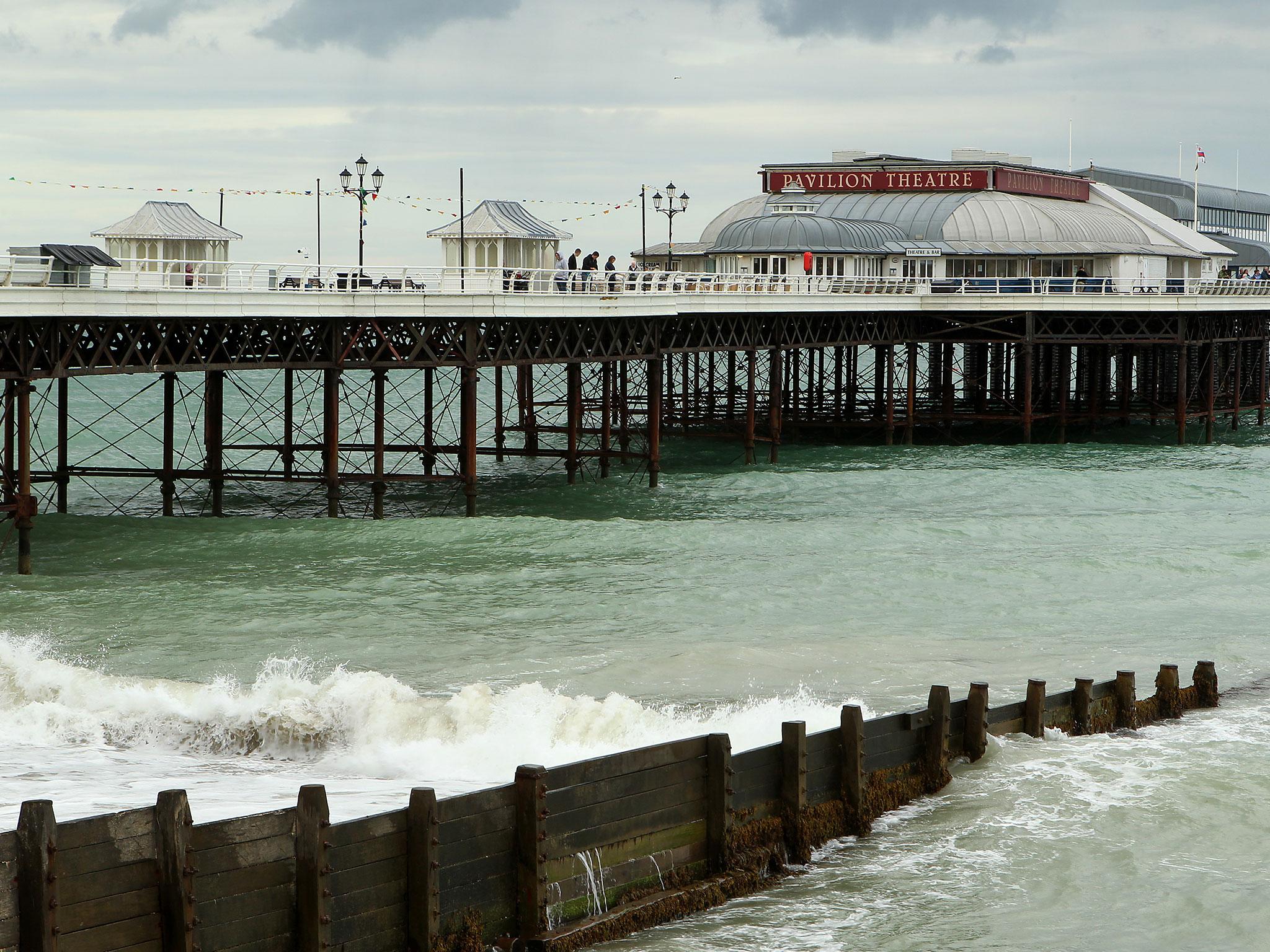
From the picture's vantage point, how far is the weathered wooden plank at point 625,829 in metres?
13.4

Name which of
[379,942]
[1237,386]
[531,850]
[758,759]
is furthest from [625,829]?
[1237,386]

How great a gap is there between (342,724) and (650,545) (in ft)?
50.6

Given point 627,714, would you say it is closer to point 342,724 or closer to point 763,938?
point 342,724

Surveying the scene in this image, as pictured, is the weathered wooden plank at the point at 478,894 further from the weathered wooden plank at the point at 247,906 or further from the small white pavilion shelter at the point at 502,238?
the small white pavilion shelter at the point at 502,238

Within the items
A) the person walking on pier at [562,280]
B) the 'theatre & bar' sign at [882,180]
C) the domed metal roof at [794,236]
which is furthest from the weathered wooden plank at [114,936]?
the 'theatre & bar' sign at [882,180]

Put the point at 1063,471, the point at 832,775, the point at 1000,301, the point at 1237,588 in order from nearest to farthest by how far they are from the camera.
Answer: the point at 832,775, the point at 1237,588, the point at 1063,471, the point at 1000,301

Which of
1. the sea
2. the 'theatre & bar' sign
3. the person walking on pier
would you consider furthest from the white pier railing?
the 'theatre & bar' sign

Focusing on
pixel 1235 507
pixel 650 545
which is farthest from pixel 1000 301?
pixel 650 545

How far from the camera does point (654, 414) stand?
47375mm

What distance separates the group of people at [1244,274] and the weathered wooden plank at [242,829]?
71575mm

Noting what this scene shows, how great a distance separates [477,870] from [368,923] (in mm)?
961

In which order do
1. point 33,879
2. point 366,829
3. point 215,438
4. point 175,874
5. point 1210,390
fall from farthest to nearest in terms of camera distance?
point 1210,390
point 215,438
point 366,829
point 175,874
point 33,879

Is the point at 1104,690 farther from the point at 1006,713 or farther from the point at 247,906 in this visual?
the point at 247,906

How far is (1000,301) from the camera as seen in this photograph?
60.6 meters
